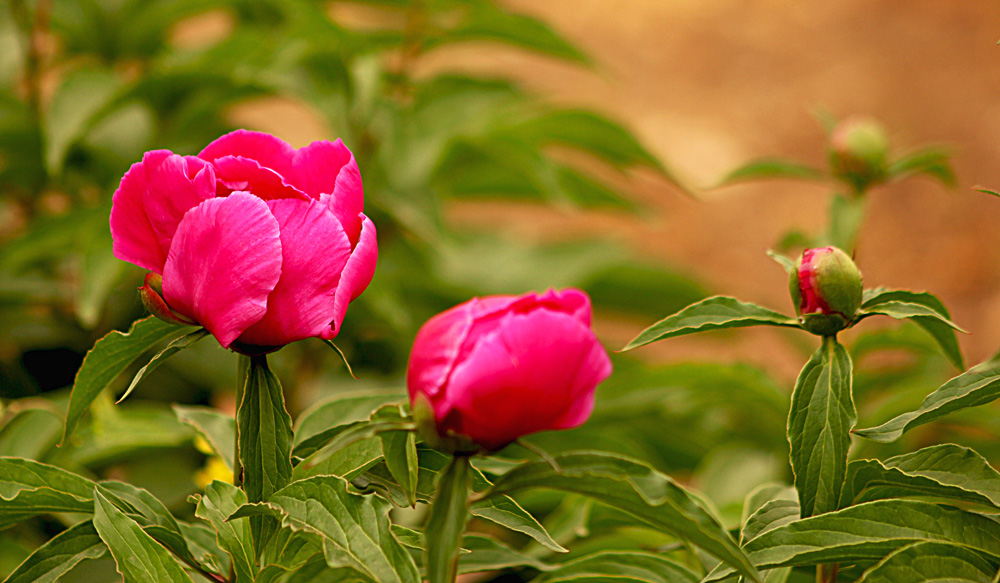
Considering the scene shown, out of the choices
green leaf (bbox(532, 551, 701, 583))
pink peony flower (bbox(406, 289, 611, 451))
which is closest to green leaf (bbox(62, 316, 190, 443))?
pink peony flower (bbox(406, 289, 611, 451))

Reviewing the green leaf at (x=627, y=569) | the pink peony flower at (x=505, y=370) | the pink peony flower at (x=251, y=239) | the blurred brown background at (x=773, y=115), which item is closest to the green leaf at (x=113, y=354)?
the pink peony flower at (x=251, y=239)

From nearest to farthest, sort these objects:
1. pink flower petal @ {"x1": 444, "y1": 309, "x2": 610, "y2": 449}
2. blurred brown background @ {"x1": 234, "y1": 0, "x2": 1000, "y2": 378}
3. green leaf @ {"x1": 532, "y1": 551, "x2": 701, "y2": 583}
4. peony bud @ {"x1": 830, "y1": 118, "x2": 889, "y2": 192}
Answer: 1. pink flower petal @ {"x1": 444, "y1": 309, "x2": 610, "y2": 449}
2. green leaf @ {"x1": 532, "y1": 551, "x2": 701, "y2": 583}
3. peony bud @ {"x1": 830, "y1": 118, "x2": 889, "y2": 192}
4. blurred brown background @ {"x1": 234, "y1": 0, "x2": 1000, "y2": 378}

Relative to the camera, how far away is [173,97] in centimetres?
98

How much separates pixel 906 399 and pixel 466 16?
0.67m

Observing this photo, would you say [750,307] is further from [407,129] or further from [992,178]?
[992,178]

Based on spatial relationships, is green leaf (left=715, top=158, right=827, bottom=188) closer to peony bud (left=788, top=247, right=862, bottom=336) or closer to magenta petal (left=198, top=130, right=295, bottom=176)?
peony bud (left=788, top=247, right=862, bottom=336)

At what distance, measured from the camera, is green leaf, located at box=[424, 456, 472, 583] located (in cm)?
29

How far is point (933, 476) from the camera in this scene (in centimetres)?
36

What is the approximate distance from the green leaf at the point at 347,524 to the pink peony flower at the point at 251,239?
0.06 metres

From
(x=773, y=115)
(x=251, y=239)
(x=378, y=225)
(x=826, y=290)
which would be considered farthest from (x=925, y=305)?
(x=773, y=115)

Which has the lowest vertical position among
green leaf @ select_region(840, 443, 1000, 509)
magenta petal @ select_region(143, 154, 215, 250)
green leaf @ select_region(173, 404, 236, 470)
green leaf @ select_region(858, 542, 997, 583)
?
green leaf @ select_region(173, 404, 236, 470)

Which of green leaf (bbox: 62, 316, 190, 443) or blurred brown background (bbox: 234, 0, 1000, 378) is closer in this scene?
green leaf (bbox: 62, 316, 190, 443)

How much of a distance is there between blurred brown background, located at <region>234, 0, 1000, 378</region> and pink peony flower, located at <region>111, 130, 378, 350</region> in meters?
1.82

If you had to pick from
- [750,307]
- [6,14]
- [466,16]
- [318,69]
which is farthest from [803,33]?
[750,307]
